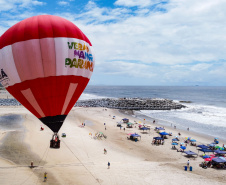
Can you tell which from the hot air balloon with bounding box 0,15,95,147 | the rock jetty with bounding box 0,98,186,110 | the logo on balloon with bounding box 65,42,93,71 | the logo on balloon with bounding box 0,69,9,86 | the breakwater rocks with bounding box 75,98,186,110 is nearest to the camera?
the hot air balloon with bounding box 0,15,95,147

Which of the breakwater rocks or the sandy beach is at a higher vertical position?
the breakwater rocks

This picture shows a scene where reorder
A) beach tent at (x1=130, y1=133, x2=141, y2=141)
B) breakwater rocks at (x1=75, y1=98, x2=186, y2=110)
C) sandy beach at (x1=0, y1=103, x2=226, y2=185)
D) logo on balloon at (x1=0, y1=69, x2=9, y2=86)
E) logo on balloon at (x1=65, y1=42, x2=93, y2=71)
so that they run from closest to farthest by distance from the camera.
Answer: logo on balloon at (x1=0, y1=69, x2=9, y2=86), logo on balloon at (x1=65, y1=42, x2=93, y2=71), sandy beach at (x1=0, y1=103, x2=226, y2=185), beach tent at (x1=130, y1=133, x2=141, y2=141), breakwater rocks at (x1=75, y1=98, x2=186, y2=110)

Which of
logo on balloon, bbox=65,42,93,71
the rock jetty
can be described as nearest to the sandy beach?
logo on balloon, bbox=65,42,93,71

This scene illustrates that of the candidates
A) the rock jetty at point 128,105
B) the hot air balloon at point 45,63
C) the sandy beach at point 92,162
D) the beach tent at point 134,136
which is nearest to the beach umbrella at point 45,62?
the hot air balloon at point 45,63

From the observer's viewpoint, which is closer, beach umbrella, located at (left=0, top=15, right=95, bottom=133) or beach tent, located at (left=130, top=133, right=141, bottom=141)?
beach umbrella, located at (left=0, top=15, right=95, bottom=133)

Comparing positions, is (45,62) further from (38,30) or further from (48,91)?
(38,30)

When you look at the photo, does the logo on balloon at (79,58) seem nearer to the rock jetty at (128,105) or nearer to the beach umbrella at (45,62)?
the beach umbrella at (45,62)

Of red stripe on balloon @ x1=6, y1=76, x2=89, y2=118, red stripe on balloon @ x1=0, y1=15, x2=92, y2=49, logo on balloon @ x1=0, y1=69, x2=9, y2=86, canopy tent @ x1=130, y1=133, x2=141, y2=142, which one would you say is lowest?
canopy tent @ x1=130, y1=133, x2=141, y2=142

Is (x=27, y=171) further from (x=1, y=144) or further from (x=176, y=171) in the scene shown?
(x=176, y=171)

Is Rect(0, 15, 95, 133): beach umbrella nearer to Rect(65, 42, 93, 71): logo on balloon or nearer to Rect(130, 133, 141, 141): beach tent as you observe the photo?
Rect(65, 42, 93, 71): logo on balloon
